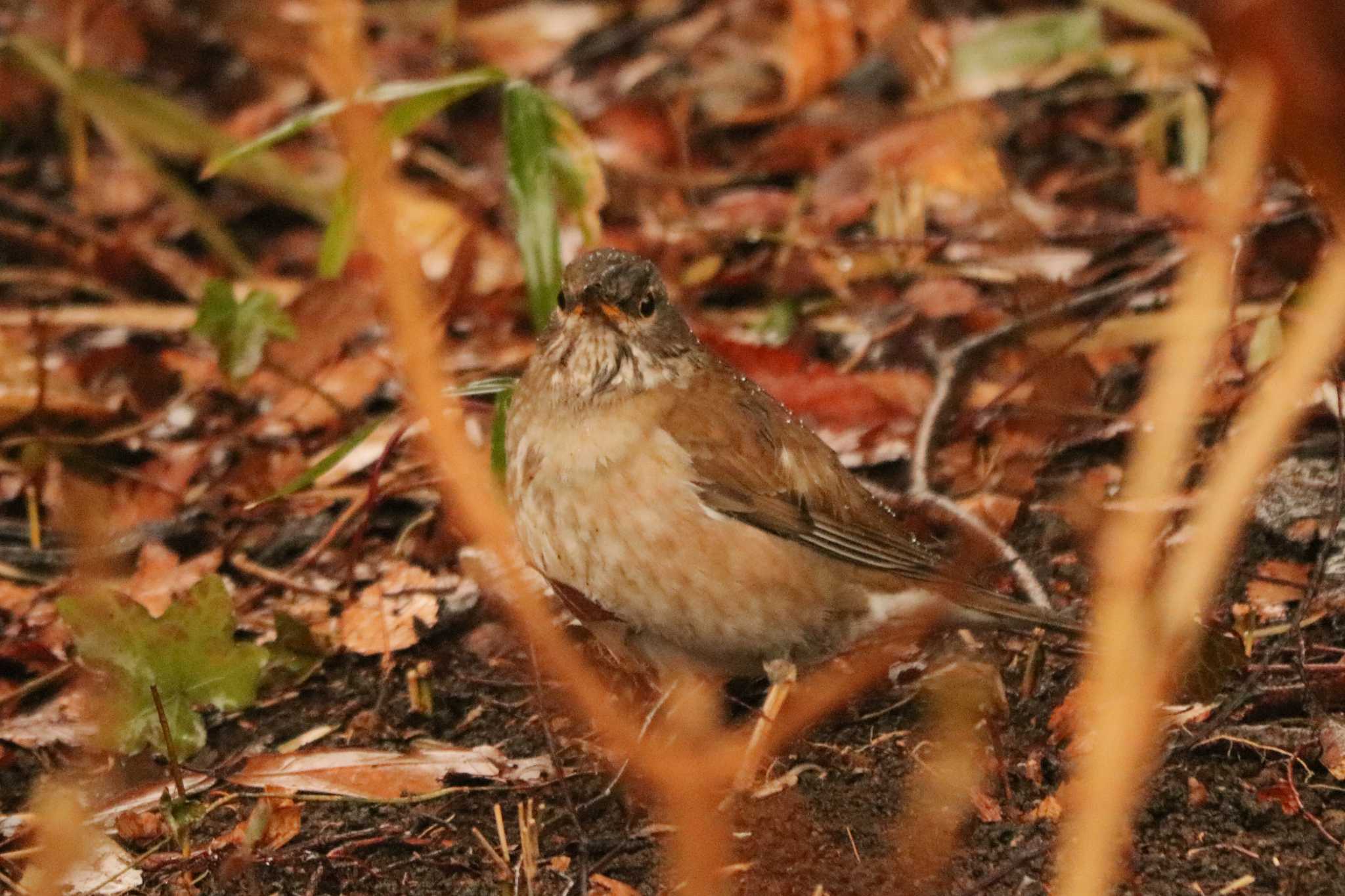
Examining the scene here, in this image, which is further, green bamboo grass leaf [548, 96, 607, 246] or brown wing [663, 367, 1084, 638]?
green bamboo grass leaf [548, 96, 607, 246]

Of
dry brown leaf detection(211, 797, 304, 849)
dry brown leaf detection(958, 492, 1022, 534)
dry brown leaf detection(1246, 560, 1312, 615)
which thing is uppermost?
dry brown leaf detection(211, 797, 304, 849)

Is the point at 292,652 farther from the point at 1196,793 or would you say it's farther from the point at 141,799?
the point at 1196,793

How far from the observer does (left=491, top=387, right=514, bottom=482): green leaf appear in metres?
4.22

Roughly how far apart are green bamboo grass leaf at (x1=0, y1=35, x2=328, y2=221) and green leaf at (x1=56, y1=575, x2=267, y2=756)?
3543 millimetres

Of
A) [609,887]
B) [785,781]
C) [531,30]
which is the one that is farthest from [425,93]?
[531,30]

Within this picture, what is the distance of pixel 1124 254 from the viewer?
5.69 meters

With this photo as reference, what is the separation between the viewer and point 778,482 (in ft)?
13.0

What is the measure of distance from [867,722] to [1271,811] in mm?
974

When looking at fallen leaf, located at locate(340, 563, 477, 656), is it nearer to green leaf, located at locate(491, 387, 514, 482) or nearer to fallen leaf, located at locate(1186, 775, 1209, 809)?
green leaf, located at locate(491, 387, 514, 482)

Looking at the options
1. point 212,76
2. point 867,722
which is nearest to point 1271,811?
point 867,722

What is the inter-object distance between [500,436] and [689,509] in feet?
2.36

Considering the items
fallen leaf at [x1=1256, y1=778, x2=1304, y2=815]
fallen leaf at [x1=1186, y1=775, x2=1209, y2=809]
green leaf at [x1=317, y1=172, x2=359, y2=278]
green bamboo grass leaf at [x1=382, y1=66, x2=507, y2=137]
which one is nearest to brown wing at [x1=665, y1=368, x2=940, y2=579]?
fallen leaf at [x1=1186, y1=775, x2=1209, y2=809]

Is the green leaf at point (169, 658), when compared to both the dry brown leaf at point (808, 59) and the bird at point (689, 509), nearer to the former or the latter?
the bird at point (689, 509)

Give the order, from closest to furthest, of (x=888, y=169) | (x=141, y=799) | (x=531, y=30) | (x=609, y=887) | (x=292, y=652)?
(x=609, y=887) < (x=141, y=799) < (x=292, y=652) < (x=888, y=169) < (x=531, y=30)
